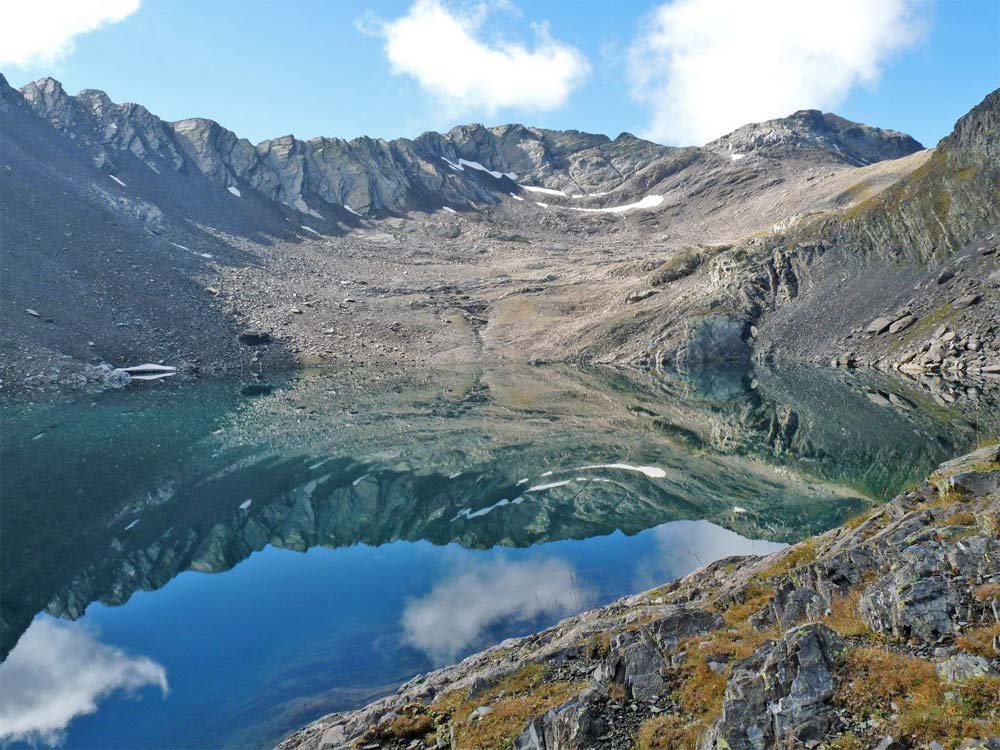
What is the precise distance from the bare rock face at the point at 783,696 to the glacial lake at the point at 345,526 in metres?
9.70

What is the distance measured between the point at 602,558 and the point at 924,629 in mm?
14882

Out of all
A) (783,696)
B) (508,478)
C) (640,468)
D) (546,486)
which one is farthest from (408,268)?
(783,696)

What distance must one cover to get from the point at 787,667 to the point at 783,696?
1.44 ft

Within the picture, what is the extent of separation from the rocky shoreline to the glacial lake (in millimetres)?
4279

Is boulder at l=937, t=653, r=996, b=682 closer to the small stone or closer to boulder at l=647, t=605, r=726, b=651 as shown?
boulder at l=647, t=605, r=726, b=651

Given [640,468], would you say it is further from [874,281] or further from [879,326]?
[874,281]

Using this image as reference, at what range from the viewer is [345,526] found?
28703 mm

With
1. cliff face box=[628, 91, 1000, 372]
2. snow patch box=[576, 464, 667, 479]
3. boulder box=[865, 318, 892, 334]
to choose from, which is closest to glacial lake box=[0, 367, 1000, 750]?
snow patch box=[576, 464, 667, 479]

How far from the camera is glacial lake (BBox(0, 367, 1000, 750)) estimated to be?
16.1m

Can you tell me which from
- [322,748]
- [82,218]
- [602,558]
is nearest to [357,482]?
[602,558]

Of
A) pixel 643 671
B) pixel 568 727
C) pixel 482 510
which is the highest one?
pixel 643 671

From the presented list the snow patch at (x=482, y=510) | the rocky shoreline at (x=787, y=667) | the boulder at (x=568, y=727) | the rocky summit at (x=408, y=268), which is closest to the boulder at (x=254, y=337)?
the rocky summit at (x=408, y=268)

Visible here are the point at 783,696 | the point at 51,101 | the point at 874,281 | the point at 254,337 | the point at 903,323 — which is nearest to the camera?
the point at 783,696

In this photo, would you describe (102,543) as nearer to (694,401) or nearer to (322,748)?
(322,748)
